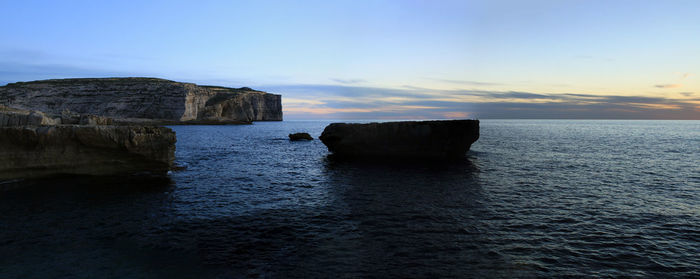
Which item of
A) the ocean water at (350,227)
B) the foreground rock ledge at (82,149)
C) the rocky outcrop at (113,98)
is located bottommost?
the ocean water at (350,227)

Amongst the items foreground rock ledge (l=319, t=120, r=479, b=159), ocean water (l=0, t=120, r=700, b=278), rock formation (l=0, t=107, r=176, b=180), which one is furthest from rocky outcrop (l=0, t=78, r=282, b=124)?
ocean water (l=0, t=120, r=700, b=278)

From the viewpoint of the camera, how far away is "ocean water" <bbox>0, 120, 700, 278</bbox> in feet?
25.8

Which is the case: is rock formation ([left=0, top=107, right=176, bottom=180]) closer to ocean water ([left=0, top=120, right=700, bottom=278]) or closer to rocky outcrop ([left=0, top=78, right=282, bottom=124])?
ocean water ([left=0, top=120, right=700, bottom=278])

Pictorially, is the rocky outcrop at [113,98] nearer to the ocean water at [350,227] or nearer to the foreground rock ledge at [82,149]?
the foreground rock ledge at [82,149]

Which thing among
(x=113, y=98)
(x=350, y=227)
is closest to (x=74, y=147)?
(x=350, y=227)

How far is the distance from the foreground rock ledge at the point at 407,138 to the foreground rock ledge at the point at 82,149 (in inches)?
627

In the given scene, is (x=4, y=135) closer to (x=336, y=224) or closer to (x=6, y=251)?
(x=6, y=251)

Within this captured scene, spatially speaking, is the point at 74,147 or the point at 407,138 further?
the point at 407,138

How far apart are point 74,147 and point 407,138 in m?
23.3

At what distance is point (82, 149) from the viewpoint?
16.5m

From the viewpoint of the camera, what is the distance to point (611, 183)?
715 inches

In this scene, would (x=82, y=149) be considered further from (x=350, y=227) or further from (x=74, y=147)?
(x=350, y=227)

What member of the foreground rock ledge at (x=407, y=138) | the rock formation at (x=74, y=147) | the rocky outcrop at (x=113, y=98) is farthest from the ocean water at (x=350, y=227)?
the rocky outcrop at (x=113, y=98)

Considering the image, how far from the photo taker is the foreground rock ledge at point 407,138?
92.6ft
